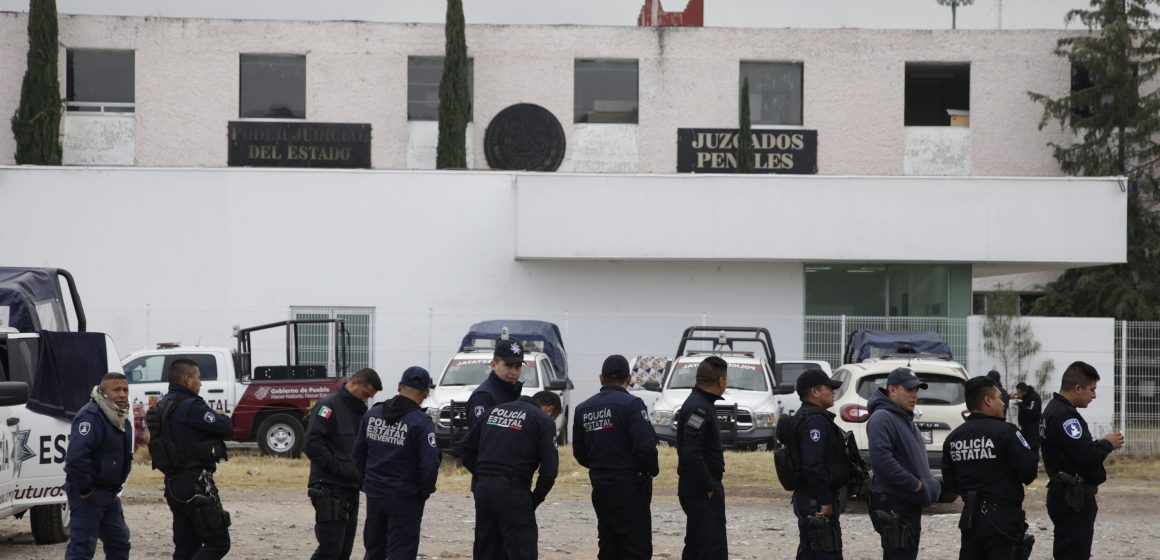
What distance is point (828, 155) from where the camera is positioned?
128 ft

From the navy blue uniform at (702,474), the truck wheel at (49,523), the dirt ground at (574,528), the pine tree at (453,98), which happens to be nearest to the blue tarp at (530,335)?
the dirt ground at (574,528)

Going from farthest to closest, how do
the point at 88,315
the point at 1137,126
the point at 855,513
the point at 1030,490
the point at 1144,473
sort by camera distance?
the point at 1137,126, the point at 88,315, the point at 1144,473, the point at 1030,490, the point at 855,513

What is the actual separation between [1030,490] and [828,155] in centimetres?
2001

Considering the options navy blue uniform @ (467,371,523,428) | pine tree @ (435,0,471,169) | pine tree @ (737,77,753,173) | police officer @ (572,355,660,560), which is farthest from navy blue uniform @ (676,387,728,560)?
pine tree @ (737,77,753,173)

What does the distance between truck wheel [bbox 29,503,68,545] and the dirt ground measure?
5.4 inches

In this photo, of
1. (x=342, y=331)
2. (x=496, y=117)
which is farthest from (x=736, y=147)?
(x=342, y=331)

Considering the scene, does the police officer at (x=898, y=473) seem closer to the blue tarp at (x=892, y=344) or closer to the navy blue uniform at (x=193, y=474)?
the navy blue uniform at (x=193, y=474)

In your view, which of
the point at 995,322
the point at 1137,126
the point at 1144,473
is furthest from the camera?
the point at 1137,126

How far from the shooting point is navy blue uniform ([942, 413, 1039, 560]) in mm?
9359

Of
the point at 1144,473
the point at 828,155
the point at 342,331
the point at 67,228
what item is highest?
the point at 828,155

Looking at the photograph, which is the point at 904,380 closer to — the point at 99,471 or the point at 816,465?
the point at 816,465

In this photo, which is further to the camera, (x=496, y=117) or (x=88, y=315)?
(x=496, y=117)

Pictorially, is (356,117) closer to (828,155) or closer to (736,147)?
(736,147)

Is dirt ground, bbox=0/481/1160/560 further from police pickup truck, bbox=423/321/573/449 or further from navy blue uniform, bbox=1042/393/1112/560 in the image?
navy blue uniform, bbox=1042/393/1112/560
